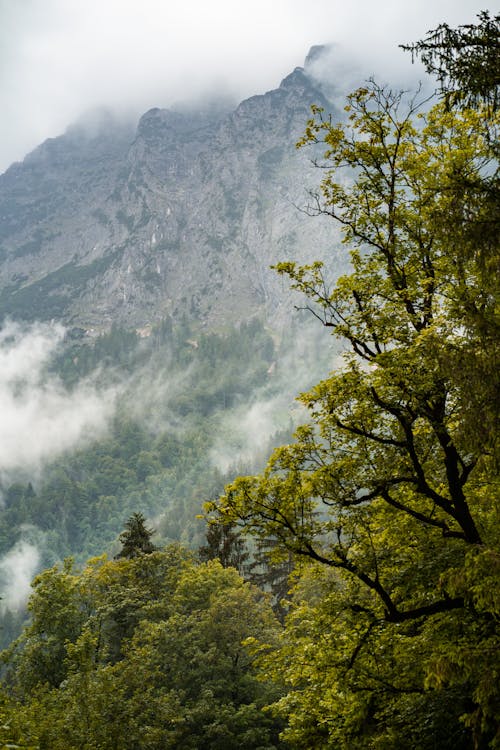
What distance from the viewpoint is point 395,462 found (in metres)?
9.61

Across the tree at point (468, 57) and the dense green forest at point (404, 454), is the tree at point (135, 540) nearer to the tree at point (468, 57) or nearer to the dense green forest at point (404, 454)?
the dense green forest at point (404, 454)

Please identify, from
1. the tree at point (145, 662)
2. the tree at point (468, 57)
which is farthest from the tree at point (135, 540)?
the tree at point (468, 57)

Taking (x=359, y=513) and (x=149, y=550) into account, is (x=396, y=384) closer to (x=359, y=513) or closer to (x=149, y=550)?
(x=359, y=513)

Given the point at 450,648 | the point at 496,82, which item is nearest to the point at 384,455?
the point at 450,648

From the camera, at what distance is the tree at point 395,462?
8.15m

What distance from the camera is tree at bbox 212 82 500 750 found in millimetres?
8148

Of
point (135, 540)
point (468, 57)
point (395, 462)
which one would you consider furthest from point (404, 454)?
point (135, 540)

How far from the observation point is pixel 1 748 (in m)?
5.14

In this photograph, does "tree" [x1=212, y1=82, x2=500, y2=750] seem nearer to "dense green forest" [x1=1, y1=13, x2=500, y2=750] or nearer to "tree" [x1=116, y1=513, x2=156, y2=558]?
"dense green forest" [x1=1, y1=13, x2=500, y2=750]

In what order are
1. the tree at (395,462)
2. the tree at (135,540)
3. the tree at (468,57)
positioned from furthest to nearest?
the tree at (135,540) → the tree at (395,462) → the tree at (468,57)

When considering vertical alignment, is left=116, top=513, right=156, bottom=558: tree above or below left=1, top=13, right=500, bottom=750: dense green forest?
above

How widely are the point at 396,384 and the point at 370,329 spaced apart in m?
1.44

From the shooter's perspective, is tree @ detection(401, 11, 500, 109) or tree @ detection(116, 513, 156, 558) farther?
tree @ detection(116, 513, 156, 558)

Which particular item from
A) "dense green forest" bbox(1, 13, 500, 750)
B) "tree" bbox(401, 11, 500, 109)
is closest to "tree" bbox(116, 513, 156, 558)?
"dense green forest" bbox(1, 13, 500, 750)
